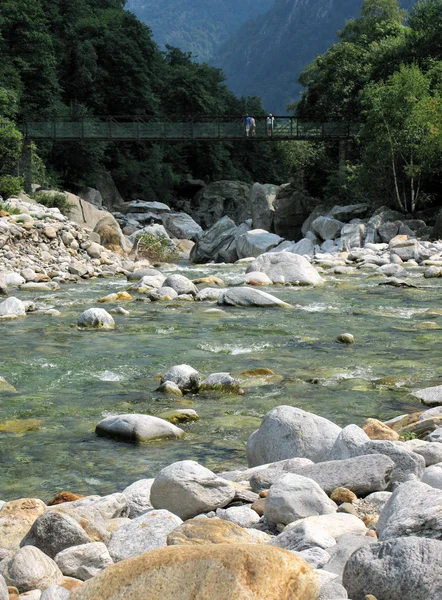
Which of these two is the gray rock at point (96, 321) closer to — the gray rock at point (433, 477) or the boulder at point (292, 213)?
the gray rock at point (433, 477)

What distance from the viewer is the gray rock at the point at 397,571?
8.11 ft

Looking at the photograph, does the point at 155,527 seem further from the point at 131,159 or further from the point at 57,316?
the point at 131,159

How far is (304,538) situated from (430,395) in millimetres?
3999

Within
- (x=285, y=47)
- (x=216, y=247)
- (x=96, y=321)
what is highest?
(x=285, y=47)

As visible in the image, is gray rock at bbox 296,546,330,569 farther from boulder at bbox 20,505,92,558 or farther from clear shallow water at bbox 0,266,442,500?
clear shallow water at bbox 0,266,442,500

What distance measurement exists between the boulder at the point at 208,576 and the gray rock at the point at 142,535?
0.81 metres

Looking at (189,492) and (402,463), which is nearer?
(189,492)

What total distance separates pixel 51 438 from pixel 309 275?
1178 cm

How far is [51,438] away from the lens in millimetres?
5871

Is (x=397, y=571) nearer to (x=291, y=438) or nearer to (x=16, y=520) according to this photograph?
(x=16, y=520)

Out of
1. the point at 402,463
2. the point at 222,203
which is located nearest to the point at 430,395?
the point at 402,463

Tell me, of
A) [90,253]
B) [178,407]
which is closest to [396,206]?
[90,253]

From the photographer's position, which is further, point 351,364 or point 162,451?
point 351,364

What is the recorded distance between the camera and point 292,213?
36.7 meters
